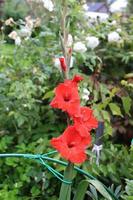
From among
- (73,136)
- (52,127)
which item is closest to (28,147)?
(52,127)

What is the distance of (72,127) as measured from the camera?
1327 mm

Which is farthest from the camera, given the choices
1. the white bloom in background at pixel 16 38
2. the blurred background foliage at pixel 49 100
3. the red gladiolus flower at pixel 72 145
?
the white bloom in background at pixel 16 38

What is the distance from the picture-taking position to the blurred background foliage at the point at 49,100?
7.57 feet

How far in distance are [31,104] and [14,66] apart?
1.20 feet

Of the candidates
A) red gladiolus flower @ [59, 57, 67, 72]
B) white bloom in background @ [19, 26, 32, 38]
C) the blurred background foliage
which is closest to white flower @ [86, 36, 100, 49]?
the blurred background foliage

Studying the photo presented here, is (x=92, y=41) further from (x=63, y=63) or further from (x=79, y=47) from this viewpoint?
(x=63, y=63)

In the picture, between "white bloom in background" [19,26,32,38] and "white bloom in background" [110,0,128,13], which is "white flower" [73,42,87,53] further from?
"white bloom in background" [110,0,128,13]

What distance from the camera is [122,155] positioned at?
2.28 metres

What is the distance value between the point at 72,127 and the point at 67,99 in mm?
84

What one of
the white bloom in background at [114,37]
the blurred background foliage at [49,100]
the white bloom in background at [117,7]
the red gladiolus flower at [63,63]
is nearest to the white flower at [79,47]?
the blurred background foliage at [49,100]

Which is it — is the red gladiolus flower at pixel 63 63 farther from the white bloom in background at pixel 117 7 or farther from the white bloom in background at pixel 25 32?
the white bloom in background at pixel 117 7

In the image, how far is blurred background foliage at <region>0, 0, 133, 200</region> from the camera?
7.57 ft

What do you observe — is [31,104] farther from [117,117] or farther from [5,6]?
[5,6]

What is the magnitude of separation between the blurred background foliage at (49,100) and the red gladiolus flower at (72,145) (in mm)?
713
